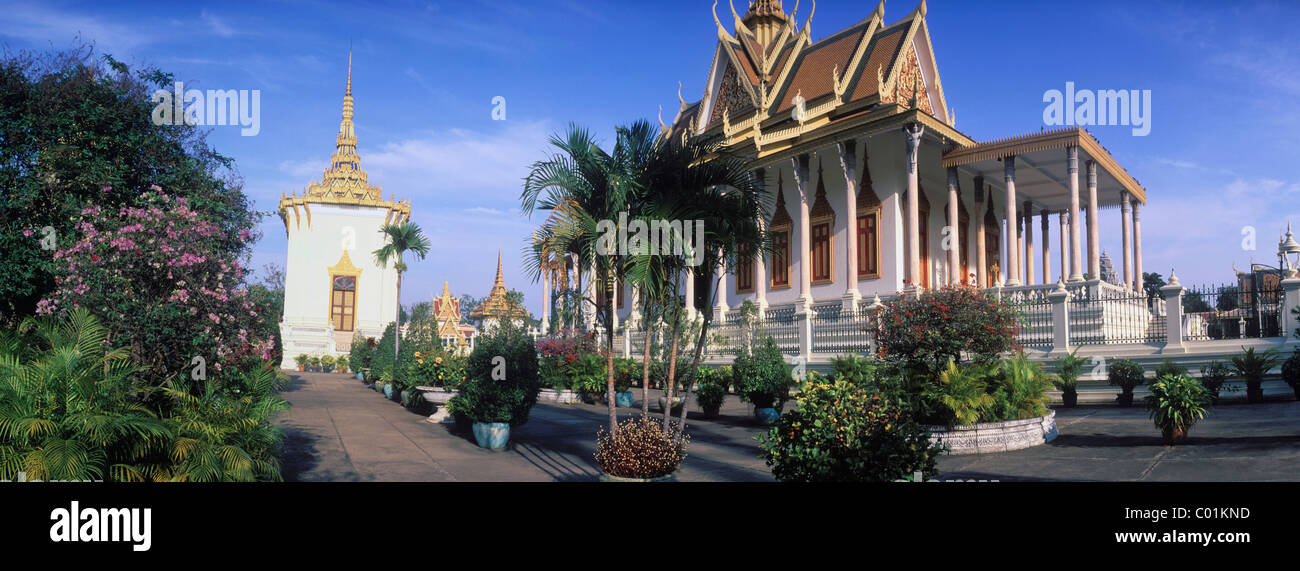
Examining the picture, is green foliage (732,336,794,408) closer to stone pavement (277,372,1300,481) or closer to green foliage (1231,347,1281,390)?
stone pavement (277,372,1300,481)

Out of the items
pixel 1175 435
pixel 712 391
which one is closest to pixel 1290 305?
pixel 1175 435

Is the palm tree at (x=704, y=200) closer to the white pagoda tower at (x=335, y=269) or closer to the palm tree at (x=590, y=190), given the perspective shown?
the palm tree at (x=590, y=190)

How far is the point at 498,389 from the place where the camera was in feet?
36.0

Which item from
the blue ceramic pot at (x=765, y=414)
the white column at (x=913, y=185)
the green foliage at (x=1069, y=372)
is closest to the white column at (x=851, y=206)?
the white column at (x=913, y=185)

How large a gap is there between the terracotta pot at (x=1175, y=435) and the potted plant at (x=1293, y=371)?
5.50 meters

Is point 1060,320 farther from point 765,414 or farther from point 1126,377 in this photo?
point 765,414

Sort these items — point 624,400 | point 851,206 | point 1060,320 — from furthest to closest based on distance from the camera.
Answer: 1. point 851,206
2. point 624,400
3. point 1060,320

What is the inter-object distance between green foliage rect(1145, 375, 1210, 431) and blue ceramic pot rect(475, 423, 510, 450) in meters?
9.02

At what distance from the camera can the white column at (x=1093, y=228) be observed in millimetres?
18344

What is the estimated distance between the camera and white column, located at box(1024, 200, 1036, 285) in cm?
2769

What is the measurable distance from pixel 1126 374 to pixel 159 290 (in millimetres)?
16655

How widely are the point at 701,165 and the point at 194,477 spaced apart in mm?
5880

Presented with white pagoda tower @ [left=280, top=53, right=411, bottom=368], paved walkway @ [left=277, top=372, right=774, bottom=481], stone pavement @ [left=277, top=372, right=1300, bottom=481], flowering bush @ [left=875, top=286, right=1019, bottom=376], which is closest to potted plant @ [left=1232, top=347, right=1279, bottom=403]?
stone pavement @ [left=277, top=372, right=1300, bottom=481]
